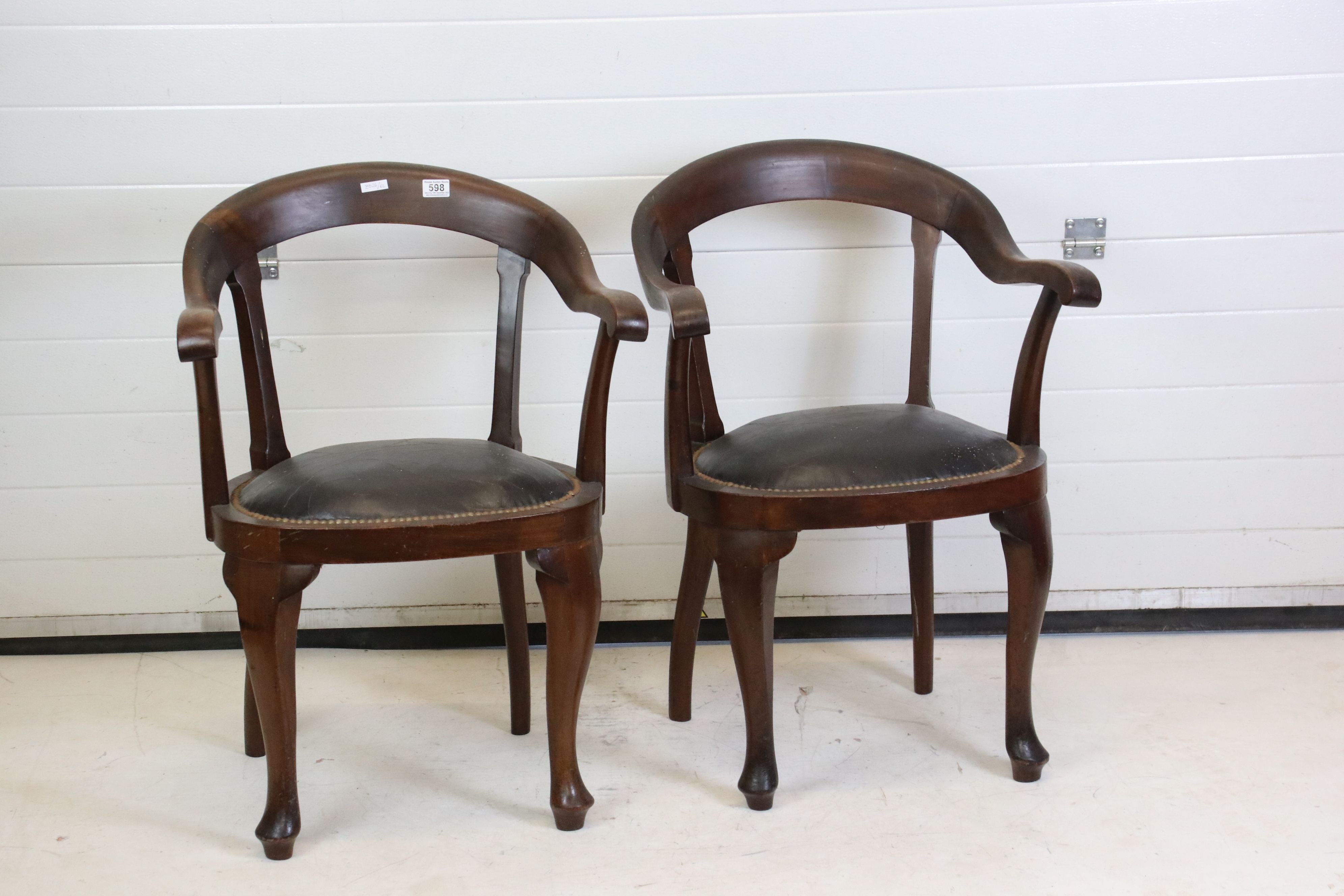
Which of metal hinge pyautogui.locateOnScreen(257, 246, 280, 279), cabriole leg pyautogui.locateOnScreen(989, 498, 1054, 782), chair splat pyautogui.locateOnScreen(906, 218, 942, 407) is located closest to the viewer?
cabriole leg pyautogui.locateOnScreen(989, 498, 1054, 782)

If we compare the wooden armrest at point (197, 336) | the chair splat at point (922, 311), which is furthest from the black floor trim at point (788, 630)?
the wooden armrest at point (197, 336)

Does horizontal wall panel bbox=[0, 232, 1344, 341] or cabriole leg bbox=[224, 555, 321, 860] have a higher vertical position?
horizontal wall panel bbox=[0, 232, 1344, 341]

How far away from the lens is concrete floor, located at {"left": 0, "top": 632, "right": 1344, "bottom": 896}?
1.69 meters

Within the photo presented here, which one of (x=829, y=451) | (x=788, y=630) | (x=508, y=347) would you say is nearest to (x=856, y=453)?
(x=829, y=451)

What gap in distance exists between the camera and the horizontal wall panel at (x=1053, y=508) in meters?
2.54

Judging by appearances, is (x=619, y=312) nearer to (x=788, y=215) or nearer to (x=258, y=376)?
(x=258, y=376)

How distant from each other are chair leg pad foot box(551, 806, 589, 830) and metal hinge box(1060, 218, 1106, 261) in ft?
5.08

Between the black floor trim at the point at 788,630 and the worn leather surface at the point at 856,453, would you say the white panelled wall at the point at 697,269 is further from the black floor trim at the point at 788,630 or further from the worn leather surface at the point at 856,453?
the worn leather surface at the point at 856,453

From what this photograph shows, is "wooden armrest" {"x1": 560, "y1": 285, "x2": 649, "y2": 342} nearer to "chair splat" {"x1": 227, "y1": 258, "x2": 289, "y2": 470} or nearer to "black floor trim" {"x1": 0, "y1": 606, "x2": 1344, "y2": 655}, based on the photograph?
"chair splat" {"x1": 227, "y1": 258, "x2": 289, "y2": 470}

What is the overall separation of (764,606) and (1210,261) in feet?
4.55

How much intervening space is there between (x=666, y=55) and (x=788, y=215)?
1.37ft

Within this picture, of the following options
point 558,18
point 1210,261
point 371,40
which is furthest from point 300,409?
point 1210,261

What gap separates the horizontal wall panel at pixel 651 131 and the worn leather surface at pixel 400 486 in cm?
83

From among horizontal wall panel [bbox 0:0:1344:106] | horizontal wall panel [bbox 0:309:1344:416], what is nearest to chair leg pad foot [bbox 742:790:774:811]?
horizontal wall panel [bbox 0:309:1344:416]
